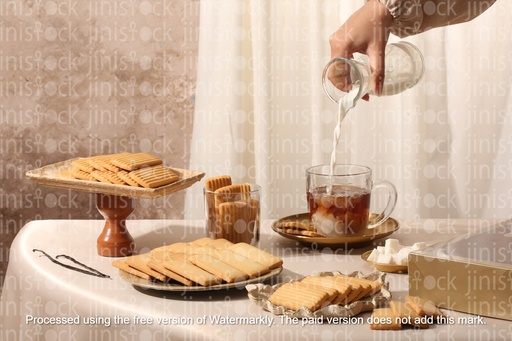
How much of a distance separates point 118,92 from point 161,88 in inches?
6.1

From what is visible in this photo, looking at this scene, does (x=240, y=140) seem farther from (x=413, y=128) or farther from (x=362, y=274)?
(x=362, y=274)

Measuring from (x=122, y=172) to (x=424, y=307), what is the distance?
63cm

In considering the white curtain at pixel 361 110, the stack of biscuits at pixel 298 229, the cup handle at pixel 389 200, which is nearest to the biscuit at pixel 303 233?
the stack of biscuits at pixel 298 229

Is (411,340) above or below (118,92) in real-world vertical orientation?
below

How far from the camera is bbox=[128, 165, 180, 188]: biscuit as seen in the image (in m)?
1.38

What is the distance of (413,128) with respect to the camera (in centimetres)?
245

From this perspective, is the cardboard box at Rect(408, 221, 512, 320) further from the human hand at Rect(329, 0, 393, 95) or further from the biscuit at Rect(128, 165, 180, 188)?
the biscuit at Rect(128, 165, 180, 188)

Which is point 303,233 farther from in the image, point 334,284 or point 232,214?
point 334,284

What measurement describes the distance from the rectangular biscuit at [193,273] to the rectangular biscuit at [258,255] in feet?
0.33

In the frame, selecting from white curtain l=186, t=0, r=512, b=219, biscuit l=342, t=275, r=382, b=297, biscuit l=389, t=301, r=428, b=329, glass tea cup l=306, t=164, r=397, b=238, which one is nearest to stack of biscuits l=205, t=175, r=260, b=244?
glass tea cup l=306, t=164, r=397, b=238

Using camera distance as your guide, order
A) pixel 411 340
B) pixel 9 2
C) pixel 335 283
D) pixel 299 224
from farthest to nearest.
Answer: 1. pixel 9 2
2. pixel 299 224
3. pixel 335 283
4. pixel 411 340

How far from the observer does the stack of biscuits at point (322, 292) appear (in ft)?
3.44

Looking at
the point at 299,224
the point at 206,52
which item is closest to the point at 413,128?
the point at 206,52

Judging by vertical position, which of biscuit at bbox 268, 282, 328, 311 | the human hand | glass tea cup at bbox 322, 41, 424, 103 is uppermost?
the human hand
